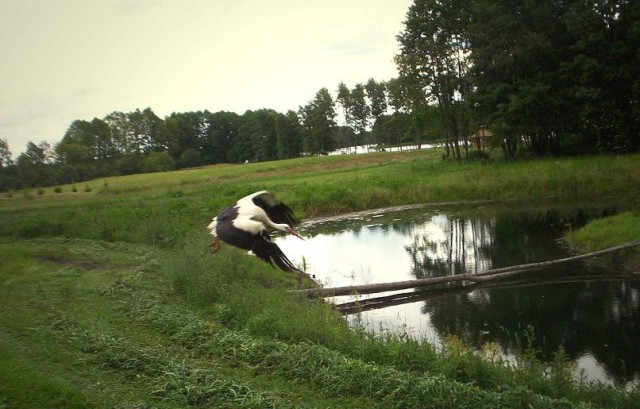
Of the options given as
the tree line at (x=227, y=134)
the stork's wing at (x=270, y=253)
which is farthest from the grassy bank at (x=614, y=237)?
the tree line at (x=227, y=134)

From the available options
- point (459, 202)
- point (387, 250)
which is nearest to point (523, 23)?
point (459, 202)

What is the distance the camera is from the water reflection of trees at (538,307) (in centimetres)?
885

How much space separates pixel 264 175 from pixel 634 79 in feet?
104

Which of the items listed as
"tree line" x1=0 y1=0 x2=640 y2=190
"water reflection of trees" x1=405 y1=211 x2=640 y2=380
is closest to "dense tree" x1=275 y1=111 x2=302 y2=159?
"tree line" x1=0 y1=0 x2=640 y2=190

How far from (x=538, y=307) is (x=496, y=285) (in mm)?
1787

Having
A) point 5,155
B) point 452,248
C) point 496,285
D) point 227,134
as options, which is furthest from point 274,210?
point 227,134

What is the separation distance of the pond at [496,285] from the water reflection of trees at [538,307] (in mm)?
22

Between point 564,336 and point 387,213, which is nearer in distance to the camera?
point 564,336

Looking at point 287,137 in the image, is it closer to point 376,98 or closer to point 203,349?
point 376,98

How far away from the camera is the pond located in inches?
360

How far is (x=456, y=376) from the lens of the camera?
6359 mm

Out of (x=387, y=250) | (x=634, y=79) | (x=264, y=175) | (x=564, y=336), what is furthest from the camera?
(x=264, y=175)

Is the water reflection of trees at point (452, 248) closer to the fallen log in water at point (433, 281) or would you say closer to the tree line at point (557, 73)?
the fallen log in water at point (433, 281)

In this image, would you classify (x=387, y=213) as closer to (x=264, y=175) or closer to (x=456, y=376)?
(x=456, y=376)
